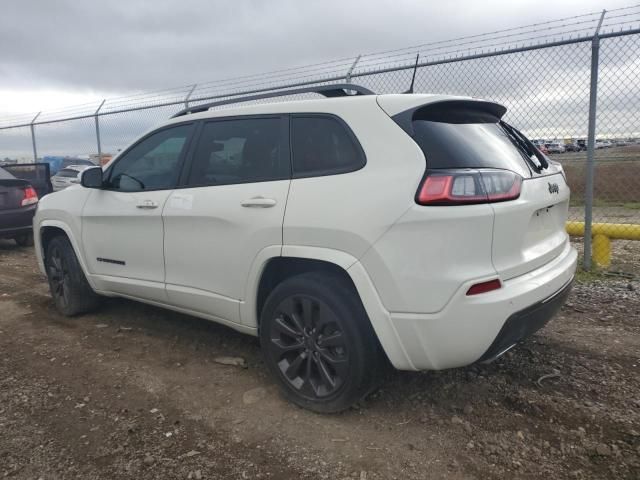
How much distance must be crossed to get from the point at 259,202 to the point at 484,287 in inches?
53.1

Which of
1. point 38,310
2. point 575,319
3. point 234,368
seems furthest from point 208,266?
point 575,319

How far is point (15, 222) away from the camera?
802cm

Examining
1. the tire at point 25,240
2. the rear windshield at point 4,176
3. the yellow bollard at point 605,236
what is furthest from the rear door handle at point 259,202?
the tire at point 25,240

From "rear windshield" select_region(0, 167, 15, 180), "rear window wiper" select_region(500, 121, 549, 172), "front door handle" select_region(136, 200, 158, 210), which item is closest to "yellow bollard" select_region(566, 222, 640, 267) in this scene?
"rear window wiper" select_region(500, 121, 549, 172)

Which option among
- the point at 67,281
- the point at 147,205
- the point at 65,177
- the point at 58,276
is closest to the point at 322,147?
the point at 147,205

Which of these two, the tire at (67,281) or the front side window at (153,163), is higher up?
the front side window at (153,163)

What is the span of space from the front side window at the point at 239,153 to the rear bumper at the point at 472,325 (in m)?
1.17

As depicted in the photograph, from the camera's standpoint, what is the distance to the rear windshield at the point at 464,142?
2535mm

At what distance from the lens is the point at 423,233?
2.41m

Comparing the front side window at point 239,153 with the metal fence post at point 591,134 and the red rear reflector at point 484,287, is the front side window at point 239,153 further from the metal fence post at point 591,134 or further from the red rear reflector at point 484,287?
the metal fence post at point 591,134

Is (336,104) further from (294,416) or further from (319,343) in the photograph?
(294,416)

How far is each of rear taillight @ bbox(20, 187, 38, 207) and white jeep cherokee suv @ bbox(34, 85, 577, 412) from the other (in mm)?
5456

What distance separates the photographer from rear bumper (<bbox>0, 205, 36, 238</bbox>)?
7.88 m

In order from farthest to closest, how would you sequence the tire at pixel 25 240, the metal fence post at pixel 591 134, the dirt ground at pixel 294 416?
1. the tire at pixel 25 240
2. the metal fence post at pixel 591 134
3. the dirt ground at pixel 294 416
